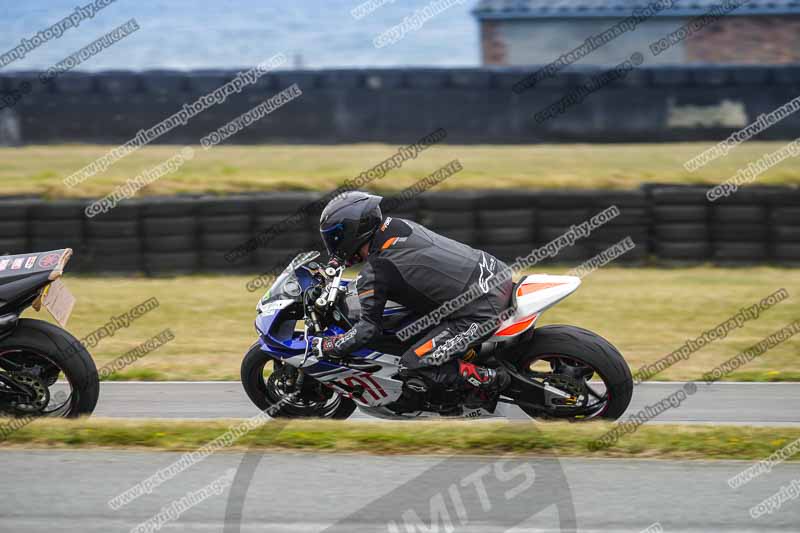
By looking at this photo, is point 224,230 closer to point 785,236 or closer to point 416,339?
point 416,339

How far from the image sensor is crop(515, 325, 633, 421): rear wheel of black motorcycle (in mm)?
5953

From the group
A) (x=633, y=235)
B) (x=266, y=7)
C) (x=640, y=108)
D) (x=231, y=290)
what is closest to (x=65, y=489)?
(x=231, y=290)

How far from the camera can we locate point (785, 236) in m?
12.6

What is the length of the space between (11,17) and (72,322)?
2250cm

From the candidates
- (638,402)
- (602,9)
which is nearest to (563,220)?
(638,402)

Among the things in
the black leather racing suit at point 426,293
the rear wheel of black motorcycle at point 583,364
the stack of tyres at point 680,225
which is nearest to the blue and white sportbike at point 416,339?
the rear wheel of black motorcycle at point 583,364

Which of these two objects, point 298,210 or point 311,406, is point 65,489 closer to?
A: point 311,406

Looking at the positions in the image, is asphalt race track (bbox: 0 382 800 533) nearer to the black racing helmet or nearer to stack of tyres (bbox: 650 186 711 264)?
the black racing helmet

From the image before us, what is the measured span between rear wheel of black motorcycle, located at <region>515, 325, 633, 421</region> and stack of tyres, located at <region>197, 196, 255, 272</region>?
6794 mm

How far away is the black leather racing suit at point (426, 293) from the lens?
5.96 m

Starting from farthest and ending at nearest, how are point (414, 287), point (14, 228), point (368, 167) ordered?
point (368, 167) < point (14, 228) < point (414, 287)

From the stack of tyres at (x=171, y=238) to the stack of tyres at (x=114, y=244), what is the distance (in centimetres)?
11

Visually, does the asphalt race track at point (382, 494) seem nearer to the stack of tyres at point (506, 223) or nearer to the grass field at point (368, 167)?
the stack of tyres at point (506, 223)

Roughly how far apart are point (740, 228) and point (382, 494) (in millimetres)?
9263
